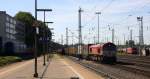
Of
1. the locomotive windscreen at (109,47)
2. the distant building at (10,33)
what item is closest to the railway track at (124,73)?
the locomotive windscreen at (109,47)

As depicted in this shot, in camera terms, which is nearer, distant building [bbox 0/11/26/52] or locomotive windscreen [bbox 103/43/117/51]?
locomotive windscreen [bbox 103/43/117/51]

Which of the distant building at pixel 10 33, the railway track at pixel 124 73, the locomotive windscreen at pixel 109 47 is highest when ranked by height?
the distant building at pixel 10 33

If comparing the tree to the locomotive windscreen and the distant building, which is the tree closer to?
the distant building

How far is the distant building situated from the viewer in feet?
421

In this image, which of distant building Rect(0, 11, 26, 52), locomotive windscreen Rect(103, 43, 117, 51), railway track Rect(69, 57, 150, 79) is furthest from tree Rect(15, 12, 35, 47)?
railway track Rect(69, 57, 150, 79)

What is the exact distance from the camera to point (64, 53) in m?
177

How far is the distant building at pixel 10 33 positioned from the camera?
128375mm

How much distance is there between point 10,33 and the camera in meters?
156

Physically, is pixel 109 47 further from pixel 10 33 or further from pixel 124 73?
pixel 10 33

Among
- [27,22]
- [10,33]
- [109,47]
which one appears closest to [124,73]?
[109,47]

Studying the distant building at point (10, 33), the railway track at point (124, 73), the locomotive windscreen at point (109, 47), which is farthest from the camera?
the distant building at point (10, 33)

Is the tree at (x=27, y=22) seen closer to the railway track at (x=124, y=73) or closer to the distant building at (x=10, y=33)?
the distant building at (x=10, y=33)

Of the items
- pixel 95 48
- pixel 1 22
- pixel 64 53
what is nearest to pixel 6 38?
pixel 1 22

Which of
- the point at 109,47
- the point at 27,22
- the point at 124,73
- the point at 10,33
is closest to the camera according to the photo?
the point at 124,73
